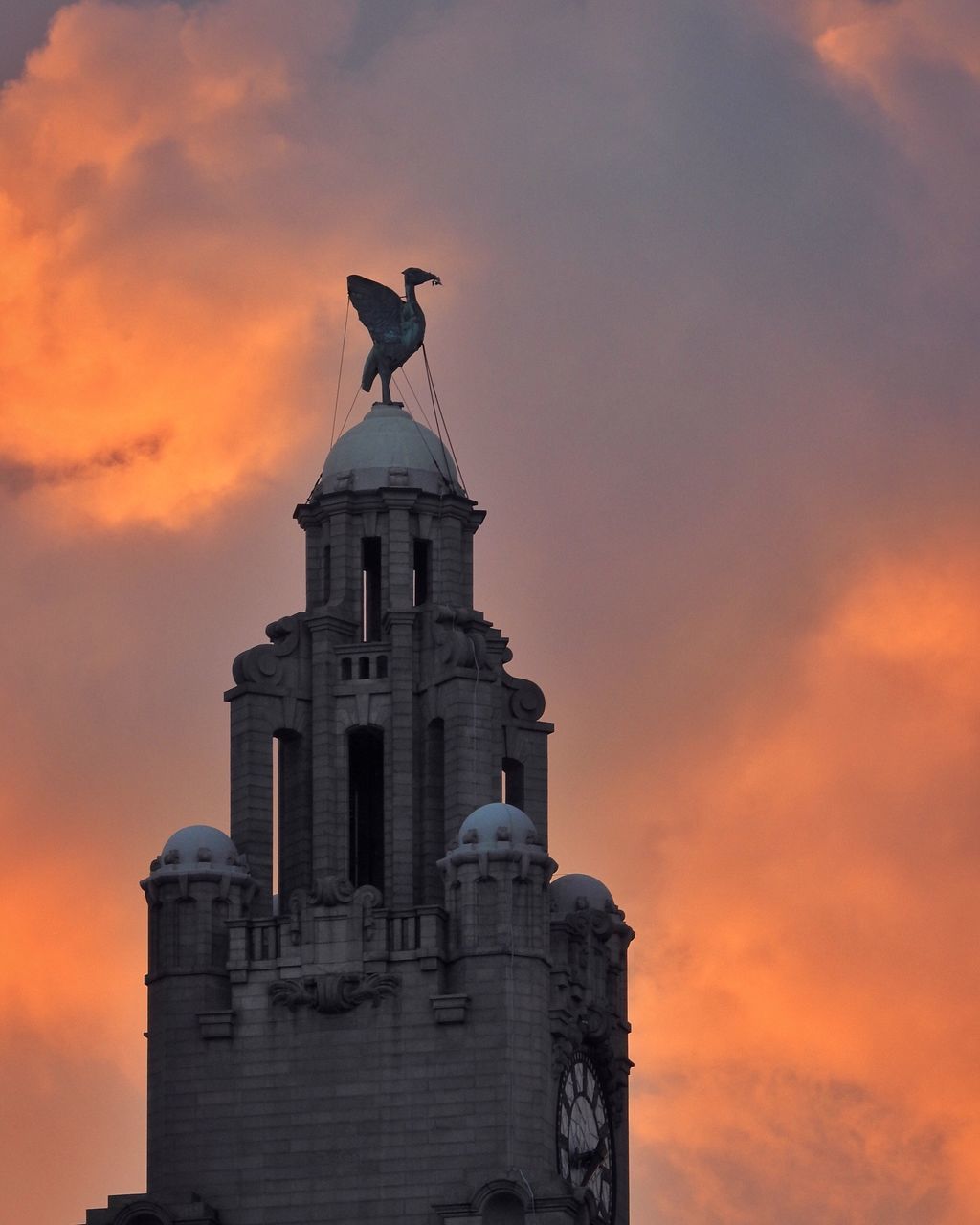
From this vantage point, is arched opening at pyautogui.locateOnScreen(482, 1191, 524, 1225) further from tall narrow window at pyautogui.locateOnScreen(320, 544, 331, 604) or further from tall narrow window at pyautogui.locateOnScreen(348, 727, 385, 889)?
tall narrow window at pyautogui.locateOnScreen(320, 544, 331, 604)

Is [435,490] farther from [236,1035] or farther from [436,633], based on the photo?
[236,1035]

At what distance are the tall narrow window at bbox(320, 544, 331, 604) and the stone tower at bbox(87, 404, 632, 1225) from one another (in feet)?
0.18

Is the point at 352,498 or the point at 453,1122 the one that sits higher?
the point at 352,498

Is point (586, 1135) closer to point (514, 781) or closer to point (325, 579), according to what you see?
point (514, 781)

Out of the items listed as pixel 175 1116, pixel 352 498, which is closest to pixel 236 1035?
pixel 175 1116

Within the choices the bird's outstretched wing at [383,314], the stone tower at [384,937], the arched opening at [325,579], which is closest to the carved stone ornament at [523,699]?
the stone tower at [384,937]

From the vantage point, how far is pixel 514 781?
135125mm

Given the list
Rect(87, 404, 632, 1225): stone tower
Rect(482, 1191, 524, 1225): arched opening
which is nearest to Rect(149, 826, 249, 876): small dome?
Rect(87, 404, 632, 1225): stone tower

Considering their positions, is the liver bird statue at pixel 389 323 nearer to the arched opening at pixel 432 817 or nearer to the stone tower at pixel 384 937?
the stone tower at pixel 384 937

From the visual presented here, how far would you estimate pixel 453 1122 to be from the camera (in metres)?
128

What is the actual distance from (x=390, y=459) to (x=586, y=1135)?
15.6 meters

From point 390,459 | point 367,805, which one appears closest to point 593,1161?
point 367,805

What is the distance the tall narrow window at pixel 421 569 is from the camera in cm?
13525

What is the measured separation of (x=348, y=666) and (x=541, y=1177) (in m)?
13.2
